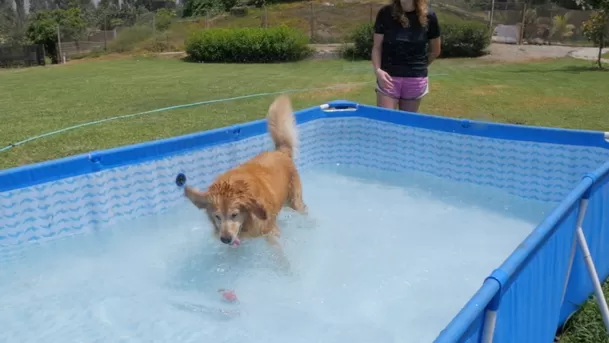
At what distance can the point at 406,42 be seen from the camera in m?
5.64

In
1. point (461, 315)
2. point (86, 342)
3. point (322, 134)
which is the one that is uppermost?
point (461, 315)

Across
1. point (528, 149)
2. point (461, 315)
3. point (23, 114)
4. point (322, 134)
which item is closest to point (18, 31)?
point (23, 114)

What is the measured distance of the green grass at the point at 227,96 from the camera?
8.38 metres

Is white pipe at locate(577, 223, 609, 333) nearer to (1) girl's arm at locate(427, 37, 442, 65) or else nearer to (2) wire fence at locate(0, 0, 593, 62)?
(1) girl's arm at locate(427, 37, 442, 65)

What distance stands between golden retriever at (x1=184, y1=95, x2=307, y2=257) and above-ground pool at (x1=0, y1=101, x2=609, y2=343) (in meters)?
0.37

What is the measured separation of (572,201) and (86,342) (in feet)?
9.38

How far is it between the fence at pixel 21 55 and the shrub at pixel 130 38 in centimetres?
→ 351

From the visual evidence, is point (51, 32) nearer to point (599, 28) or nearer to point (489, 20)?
point (489, 20)

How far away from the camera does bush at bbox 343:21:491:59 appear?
21.6 meters

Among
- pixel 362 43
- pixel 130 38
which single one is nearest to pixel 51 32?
pixel 130 38

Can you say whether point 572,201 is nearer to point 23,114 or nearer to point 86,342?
point 86,342

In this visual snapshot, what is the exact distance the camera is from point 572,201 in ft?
9.17

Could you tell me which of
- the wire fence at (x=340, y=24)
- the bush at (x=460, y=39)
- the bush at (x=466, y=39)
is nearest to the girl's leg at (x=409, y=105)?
the bush at (x=460, y=39)

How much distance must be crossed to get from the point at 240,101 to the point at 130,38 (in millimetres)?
19711
